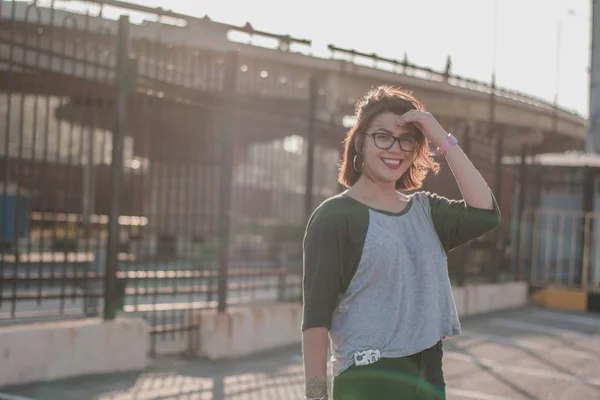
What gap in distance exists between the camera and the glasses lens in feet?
9.04

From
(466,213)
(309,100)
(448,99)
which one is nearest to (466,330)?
(309,100)

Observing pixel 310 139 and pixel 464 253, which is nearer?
pixel 310 139

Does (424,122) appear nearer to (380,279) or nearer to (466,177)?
(466,177)

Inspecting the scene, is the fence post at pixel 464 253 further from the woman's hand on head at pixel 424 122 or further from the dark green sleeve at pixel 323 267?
the dark green sleeve at pixel 323 267

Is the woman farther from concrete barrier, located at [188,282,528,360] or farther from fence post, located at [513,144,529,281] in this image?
fence post, located at [513,144,529,281]

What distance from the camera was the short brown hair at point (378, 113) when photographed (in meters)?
2.79

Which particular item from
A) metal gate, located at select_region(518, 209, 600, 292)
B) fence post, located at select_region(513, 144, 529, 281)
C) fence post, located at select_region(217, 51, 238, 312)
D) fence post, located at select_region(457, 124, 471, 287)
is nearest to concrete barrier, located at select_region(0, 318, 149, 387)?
fence post, located at select_region(217, 51, 238, 312)

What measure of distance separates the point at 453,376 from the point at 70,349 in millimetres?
3747

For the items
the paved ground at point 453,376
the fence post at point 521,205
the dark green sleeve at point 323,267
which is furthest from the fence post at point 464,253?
the dark green sleeve at point 323,267

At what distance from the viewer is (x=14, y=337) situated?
6430 millimetres

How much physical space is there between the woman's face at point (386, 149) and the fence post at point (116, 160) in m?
4.99

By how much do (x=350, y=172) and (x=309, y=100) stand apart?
264 inches

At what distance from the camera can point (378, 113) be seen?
2.79 m

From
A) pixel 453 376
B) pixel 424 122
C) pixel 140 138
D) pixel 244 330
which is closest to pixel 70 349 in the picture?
pixel 244 330
